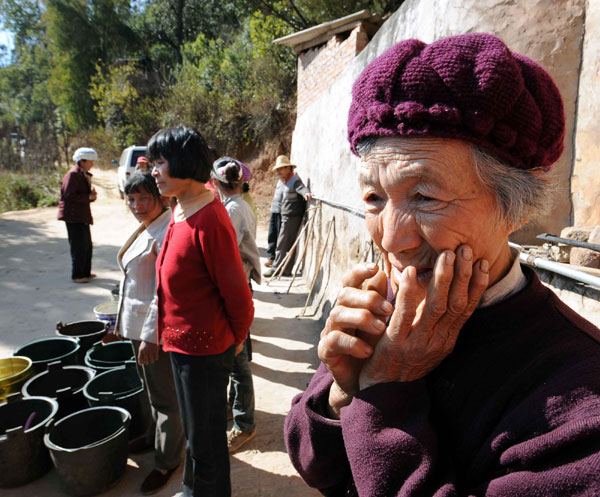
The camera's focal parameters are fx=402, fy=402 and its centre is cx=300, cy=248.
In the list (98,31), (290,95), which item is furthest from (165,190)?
(98,31)

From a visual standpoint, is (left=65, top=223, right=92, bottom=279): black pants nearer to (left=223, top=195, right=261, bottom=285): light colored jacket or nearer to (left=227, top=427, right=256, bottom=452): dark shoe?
(left=223, top=195, right=261, bottom=285): light colored jacket

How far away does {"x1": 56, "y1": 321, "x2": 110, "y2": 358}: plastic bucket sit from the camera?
3887 millimetres

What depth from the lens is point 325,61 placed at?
7.92 meters

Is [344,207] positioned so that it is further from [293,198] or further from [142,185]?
[293,198]

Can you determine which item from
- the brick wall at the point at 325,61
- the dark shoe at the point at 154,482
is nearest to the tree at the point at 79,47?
the brick wall at the point at 325,61

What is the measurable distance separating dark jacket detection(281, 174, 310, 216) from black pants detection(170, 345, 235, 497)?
5211 millimetres

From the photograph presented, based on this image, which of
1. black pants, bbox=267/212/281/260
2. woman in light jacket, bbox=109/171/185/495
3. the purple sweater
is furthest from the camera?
black pants, bbox=267/212/281/260

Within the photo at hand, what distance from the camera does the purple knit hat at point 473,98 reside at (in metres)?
0.70

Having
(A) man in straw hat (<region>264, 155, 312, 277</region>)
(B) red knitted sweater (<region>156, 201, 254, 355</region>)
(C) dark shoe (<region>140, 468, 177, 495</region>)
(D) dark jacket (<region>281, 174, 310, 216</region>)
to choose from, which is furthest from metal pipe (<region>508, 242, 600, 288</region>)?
(D) dark jacket (<region>281, 174, 310, 216</region>)

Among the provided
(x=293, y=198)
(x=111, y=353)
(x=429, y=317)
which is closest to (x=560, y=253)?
(x=429, y=317)

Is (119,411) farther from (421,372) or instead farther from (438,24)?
(438,24)

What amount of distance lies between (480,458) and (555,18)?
245 cm

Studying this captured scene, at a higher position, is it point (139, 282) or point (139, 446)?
point (139, 282)

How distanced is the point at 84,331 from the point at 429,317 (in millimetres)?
4318
